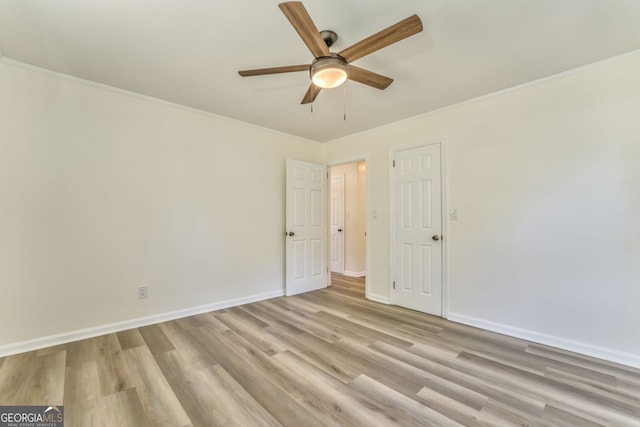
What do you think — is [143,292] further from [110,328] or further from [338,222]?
[338,222]

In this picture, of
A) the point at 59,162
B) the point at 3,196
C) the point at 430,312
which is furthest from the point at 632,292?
the point at 3,196

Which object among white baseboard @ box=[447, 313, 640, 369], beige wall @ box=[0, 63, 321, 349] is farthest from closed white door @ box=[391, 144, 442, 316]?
beige wall @ box=[0, 63, 321, 349]

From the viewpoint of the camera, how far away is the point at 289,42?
203cm

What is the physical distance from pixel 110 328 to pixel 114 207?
120 centimetres

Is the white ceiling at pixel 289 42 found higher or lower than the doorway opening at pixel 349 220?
higher

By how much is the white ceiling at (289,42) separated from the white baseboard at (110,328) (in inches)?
94.2

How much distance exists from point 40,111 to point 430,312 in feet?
14.6

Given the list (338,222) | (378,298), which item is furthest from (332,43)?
(338,222)

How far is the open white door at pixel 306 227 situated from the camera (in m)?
4.08

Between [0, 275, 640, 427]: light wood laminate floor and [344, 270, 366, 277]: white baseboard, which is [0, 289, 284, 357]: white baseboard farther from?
[344, 270, 366, 277]: white baseboard

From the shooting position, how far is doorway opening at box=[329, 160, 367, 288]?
17.6 feet

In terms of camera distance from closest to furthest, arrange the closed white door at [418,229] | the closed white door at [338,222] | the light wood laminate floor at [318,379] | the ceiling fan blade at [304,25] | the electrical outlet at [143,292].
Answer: the ceiling fan blade at [304,25] < the light wood laminate floor at [318,379] < the electrical outlet at [143,292] < the closed white door at [418,229] < the closed white door at [338,222]

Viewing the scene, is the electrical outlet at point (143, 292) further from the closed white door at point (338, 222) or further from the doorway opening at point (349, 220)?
the closed white door at point (338, 222)

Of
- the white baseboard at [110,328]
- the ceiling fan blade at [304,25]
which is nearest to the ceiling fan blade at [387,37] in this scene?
the ceiling fan blade at [304,25]
